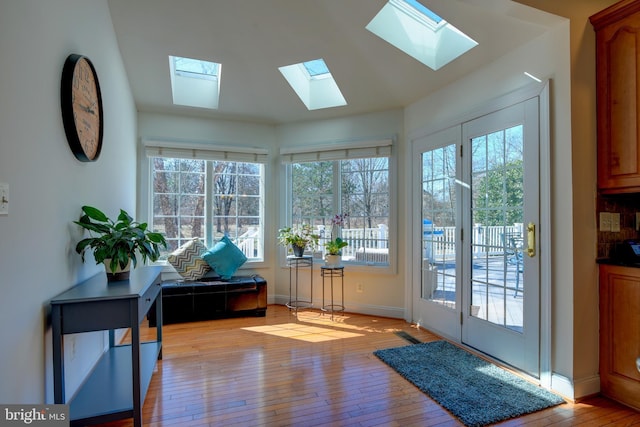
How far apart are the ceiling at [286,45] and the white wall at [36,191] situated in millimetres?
971

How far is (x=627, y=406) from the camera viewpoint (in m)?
2.12

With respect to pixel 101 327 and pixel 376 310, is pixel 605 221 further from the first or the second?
pixel 101 327

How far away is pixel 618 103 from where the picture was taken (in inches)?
87.0

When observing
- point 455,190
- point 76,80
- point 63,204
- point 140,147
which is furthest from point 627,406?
point 140,147

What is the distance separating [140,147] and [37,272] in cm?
291

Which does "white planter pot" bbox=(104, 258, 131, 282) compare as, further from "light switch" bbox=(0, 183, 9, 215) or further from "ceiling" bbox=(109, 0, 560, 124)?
"ceiling" bbox=(109, 0, 560, 124)

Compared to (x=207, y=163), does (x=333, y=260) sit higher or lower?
lower

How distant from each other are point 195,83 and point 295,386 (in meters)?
3.56

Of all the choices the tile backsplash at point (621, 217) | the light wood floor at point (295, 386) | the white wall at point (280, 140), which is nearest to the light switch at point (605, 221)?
the tile backsplash at point (621, 217)

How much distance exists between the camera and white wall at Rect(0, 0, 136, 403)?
1354 mm

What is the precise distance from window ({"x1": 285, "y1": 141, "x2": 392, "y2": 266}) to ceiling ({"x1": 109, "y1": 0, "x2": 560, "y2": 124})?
2.05 feet

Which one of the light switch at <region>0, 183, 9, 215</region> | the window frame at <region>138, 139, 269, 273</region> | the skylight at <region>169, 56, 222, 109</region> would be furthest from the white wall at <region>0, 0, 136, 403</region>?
the window frame at <region>138, 139, 269, 273</region>

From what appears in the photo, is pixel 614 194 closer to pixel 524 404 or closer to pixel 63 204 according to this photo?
pixel 524 404

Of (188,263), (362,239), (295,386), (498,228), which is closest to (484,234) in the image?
(498,228)
